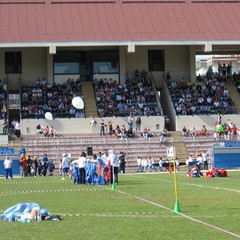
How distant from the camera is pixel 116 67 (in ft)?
206

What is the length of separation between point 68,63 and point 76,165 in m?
29.8

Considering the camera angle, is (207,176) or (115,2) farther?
(115,2)

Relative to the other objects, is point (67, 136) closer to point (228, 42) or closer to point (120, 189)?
point (228, 42)

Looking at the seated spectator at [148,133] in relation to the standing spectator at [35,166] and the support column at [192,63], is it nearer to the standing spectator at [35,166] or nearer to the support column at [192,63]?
the standing spectator at [35,166]

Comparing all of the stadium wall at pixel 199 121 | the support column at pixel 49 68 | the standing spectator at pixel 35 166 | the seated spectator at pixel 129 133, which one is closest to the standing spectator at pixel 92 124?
the seated spectator at pixel 129 133

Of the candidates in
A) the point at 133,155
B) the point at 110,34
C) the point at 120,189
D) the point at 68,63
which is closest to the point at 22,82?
the point at 68,63

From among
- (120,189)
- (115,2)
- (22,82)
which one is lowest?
(120,189)

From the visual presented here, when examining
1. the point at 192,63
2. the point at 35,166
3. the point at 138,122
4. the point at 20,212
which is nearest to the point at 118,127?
the point at 138,122

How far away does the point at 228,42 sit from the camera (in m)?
60.3

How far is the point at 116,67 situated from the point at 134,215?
45.7 m

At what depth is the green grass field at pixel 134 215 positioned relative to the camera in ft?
46.0

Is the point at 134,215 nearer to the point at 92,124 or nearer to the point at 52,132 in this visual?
the point at 52,132

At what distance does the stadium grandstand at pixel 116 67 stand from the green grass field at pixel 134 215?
1171 inches

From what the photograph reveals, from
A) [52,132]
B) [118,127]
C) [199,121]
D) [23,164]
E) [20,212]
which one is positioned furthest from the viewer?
[199,121]
